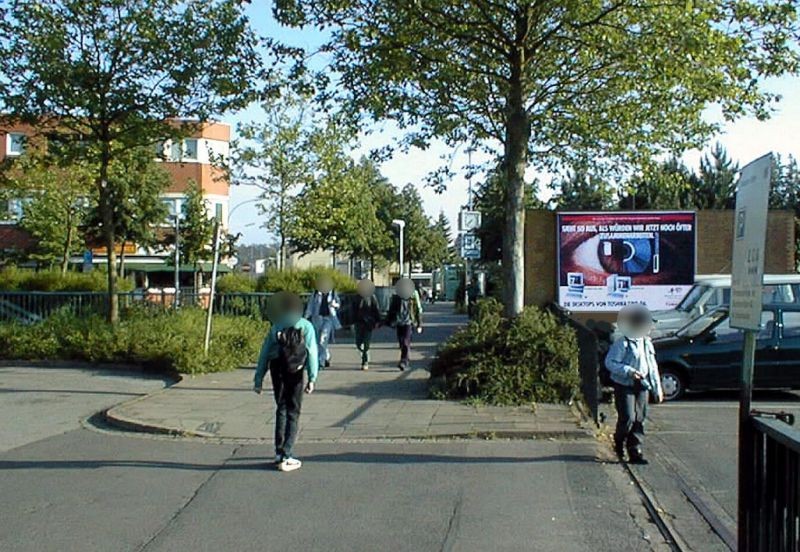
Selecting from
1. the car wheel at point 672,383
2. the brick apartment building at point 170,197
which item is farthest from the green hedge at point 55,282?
the brick apartment building at point 170,197

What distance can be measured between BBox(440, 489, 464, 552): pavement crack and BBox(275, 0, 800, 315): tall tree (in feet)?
21.9

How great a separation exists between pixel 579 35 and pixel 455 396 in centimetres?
539

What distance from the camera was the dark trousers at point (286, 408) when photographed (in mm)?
9117

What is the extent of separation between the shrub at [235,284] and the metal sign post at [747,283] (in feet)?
75.1

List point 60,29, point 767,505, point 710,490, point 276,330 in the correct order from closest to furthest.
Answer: point 767,505, point 710,490, point 276,330, point 60,29

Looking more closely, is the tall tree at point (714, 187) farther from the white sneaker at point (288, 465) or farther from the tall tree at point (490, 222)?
the white sneaker at point (288, 465)

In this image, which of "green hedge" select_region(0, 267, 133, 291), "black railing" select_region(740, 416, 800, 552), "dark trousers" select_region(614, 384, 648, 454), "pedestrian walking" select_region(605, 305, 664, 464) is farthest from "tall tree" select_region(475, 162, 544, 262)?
"black railing" select_region(740, 416, 800, 552)

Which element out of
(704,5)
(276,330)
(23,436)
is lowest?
(23,436)

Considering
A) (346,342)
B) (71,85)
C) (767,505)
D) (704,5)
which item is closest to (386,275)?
(346,342)

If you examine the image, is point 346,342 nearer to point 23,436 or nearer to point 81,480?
point 23,436

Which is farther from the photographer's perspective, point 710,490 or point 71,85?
point 71,85

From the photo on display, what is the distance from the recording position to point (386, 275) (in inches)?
2756

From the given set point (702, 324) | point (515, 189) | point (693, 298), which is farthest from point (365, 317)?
point (693, 298)

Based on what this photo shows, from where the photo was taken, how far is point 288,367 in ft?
30.1
